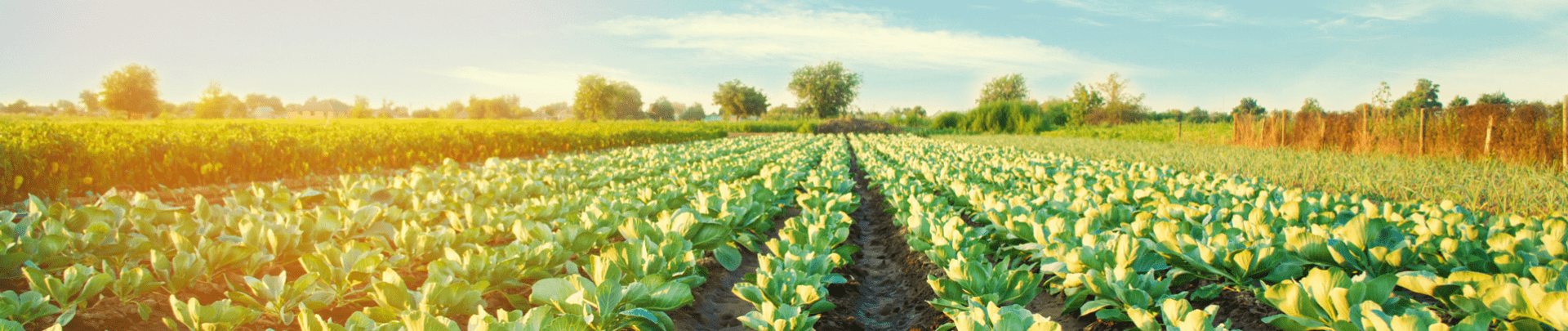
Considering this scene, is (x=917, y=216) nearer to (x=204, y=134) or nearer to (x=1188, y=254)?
(x=1188, y=254)

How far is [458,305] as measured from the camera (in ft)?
5.76

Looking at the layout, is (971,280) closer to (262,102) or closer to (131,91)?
(131,91)

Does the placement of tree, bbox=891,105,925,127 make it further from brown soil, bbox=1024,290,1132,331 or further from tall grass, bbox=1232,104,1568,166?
brown soil, bbox=1024,290,1132,331

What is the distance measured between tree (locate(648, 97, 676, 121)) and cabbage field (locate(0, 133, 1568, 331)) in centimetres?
8583

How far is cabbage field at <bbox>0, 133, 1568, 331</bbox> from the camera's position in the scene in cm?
154

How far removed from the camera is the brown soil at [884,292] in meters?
2.58

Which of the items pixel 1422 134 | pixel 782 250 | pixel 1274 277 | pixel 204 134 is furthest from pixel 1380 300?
pixel 1422 134

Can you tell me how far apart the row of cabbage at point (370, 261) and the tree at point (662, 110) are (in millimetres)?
85634

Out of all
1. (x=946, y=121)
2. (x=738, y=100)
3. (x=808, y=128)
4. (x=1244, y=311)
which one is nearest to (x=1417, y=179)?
(x=1244, y=311)

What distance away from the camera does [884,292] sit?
129 inches

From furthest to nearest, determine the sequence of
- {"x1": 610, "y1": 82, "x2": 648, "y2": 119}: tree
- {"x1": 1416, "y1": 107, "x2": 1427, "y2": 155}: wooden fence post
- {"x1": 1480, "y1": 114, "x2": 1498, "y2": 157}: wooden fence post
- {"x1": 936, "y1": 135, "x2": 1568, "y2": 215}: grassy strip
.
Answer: {"x1": 610, "y1": 82, "x2": 648, "y2": 119}: tree, {"x1": 1416, "y1": 107, "x2": 1427, "y2": 155}: wooden fence post, {"x1": 1480, "y1": 114, "x2": 1498, "y2": 157}: wooden fence post, {"x1": 936, "y1": 135, "x2": 1568, "y2": 215}: grassy strip

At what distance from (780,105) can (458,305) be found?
71446mm

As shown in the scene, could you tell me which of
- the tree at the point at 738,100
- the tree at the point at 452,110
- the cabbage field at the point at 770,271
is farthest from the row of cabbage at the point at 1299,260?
the tree at the point at 452,110

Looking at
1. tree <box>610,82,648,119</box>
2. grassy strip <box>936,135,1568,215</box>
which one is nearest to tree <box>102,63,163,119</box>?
tree <box>610,82,648,119</box>
